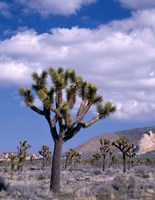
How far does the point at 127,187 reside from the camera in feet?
58.3

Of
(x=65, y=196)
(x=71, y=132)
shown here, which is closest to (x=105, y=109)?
(x=71, y=132)

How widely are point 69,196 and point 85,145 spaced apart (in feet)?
435

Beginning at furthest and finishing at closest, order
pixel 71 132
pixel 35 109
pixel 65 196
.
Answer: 1. pixel 35 109
2. pixel 71 132
3. pixel 65 196

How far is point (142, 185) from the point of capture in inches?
747

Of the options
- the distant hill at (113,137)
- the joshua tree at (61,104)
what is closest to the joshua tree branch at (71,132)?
the joshua tree at (61,104)

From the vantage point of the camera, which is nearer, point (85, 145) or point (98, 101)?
point (98, 101)

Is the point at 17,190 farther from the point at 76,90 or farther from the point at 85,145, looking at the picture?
the point at 85,145

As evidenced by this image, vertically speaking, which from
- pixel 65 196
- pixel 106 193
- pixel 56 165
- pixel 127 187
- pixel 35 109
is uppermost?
pixel 35 109

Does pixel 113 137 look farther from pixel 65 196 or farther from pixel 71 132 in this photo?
pixel 65 196

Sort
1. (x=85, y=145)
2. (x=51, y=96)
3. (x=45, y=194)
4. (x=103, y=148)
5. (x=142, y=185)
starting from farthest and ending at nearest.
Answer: (x=85, y=145)
(x=103, y=148)
(x=142, y=185)
(x=51, y=96)
(x=45, y=194)

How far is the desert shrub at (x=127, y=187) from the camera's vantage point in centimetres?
1674

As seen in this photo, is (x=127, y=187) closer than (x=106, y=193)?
No

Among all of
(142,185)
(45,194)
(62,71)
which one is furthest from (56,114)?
(142,185)

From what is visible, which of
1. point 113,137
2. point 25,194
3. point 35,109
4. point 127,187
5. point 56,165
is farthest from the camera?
point 113,137
